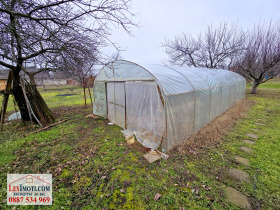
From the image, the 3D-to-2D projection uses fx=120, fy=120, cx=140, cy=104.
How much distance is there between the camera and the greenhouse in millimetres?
3504

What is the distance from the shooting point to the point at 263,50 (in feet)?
Result: 38.8

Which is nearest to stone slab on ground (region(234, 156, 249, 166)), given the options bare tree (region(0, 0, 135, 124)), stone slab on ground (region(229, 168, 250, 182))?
stone slab on ground (region(229, 168, 250, 182))

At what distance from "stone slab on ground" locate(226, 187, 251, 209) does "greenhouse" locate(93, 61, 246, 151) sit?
1593 mm

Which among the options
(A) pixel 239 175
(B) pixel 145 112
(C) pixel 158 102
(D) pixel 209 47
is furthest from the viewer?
(D) pixel 209 47

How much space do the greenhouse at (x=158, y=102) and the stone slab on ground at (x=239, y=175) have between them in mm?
1461

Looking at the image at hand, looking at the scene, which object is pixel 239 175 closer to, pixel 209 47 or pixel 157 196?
pixel 157 196

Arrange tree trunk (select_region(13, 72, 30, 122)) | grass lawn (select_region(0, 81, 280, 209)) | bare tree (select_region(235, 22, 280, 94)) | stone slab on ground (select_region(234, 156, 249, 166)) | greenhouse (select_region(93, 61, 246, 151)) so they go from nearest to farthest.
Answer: grass lawn (select_region(0, 81, 280, 209)), stone slab on ground (select_region(234, 156, 249, 166)), greenhouse (select_region(93, 61, 246, 151)), tree trunk (select_region(13, 72, 30, 122)), bare tree (select_region(235, 22, 280, 94))

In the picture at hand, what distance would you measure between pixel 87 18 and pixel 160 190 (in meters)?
4.34

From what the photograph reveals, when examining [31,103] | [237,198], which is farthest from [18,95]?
[237,198]

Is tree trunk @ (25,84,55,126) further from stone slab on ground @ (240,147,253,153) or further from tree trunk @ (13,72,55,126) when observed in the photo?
stone slab on ground @ (240,147,253,153)

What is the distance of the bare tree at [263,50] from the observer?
11.3 m

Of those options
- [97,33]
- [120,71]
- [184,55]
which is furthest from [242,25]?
[97,33]

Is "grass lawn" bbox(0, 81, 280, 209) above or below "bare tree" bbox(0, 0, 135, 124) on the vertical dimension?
below

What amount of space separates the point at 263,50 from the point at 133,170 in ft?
55.0
